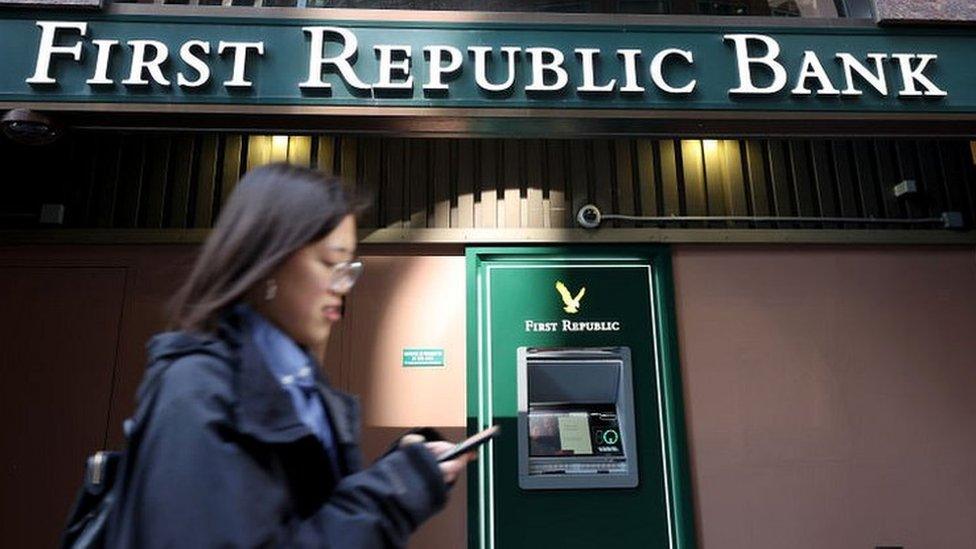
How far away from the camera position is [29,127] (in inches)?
126

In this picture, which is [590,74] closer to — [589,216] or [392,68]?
[392,68]

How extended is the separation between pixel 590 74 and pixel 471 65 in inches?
22.7

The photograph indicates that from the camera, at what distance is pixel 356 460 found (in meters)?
1.15

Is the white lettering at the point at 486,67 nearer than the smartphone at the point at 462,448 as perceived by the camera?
No

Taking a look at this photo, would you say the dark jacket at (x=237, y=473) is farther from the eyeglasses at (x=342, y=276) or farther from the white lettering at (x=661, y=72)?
the white lettering at (x=661, y=72)

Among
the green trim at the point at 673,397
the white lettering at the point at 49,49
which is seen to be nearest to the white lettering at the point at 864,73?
the green trim at the point at 673,397

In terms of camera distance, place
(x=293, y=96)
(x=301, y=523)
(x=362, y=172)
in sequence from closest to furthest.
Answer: (x=301, y=523)
(x=293, y=96)
(x=362, y=172)

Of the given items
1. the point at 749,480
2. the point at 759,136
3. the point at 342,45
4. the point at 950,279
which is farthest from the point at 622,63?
the point at 950,279

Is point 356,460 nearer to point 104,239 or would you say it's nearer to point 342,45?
point 342,45

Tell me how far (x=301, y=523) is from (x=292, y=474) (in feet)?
0.23

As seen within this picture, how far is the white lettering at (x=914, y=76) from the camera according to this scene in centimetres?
337

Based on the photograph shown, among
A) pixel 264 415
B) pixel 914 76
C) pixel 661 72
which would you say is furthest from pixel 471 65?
pixel 264 415

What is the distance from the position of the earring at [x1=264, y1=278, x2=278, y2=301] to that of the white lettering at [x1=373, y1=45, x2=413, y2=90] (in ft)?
7.62

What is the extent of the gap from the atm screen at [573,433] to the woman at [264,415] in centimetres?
318
